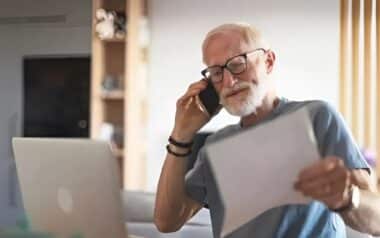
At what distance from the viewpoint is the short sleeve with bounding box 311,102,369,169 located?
3.63 feet

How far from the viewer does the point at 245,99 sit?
4.06 ft

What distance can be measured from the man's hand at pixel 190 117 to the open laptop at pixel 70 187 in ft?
1.08

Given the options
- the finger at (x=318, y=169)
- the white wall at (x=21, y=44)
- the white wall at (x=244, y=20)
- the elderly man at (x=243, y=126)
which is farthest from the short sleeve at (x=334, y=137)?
the white wall at (x=21, y=44)

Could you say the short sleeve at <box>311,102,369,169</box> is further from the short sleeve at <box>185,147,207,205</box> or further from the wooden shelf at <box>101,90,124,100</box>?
the wooden shelf at <box>101,90,124,100</box>

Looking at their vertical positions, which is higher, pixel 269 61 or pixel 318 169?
pixel 269 61

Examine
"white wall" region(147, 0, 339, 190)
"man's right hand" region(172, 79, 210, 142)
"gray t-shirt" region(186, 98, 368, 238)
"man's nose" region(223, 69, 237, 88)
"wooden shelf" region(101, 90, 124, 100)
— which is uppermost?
"white wall" region(147, 0, 339, 190)

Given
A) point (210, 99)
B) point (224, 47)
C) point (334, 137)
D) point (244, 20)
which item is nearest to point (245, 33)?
point (224, 47)

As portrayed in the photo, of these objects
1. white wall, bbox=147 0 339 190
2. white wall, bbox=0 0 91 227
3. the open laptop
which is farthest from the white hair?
white wall, bbox=0 0 91 227

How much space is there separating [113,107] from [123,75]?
200 mm

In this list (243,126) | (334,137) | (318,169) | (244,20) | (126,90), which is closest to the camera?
(318,169)

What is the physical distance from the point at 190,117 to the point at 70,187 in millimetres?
366

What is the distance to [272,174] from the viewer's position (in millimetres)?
854

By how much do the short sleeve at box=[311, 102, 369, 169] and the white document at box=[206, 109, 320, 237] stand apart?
260 millimetres

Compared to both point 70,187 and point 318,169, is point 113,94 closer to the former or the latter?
point 70,187
